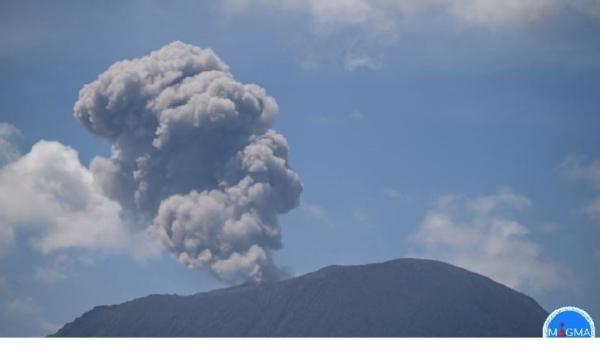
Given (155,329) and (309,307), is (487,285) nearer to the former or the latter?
(309,307)

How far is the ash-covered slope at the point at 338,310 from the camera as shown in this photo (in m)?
114

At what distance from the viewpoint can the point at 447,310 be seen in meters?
118

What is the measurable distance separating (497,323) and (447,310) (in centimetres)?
725

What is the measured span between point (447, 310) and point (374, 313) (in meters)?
10.3

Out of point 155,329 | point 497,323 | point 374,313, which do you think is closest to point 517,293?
point 497,323

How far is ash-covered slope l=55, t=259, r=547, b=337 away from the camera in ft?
373

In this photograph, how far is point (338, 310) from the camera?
386 feet

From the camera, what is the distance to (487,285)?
5162 inches
